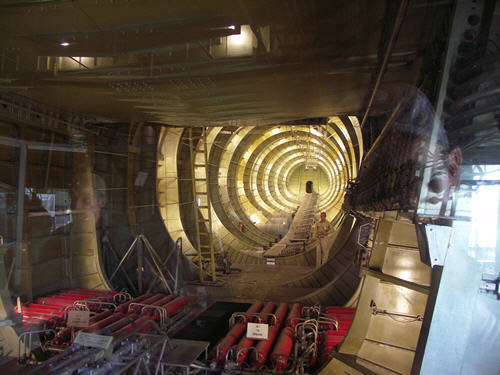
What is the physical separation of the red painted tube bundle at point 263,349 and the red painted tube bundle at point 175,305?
2.37 m

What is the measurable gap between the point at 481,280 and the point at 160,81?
10.9ft

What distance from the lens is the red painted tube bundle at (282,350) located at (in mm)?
4395

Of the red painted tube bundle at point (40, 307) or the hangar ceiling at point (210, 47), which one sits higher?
the hangar ceiling at point (210, 47)

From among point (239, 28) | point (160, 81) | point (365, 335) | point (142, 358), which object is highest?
point (239, 28)

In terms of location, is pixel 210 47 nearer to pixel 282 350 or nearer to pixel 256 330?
pixel 256 330

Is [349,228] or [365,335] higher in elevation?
[349,228]

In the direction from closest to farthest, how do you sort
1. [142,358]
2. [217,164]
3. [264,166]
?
1. [142,358]
2. [217,164]
3. [264,166]

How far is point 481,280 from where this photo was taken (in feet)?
5.94

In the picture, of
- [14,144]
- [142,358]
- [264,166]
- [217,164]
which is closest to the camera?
[142,358]

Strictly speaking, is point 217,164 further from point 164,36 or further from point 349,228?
point 164,36

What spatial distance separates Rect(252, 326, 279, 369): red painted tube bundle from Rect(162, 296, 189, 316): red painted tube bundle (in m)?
2.37

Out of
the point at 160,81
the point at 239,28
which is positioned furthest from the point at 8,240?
the point at 239,28

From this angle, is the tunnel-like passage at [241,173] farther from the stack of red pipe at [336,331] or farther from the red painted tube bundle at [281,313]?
the red painted tube bundle at [281,313]

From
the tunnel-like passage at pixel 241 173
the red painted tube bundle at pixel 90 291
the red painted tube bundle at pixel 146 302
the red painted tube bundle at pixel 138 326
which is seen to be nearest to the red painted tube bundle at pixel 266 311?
the red painted tube bundle at pixel 138 326
